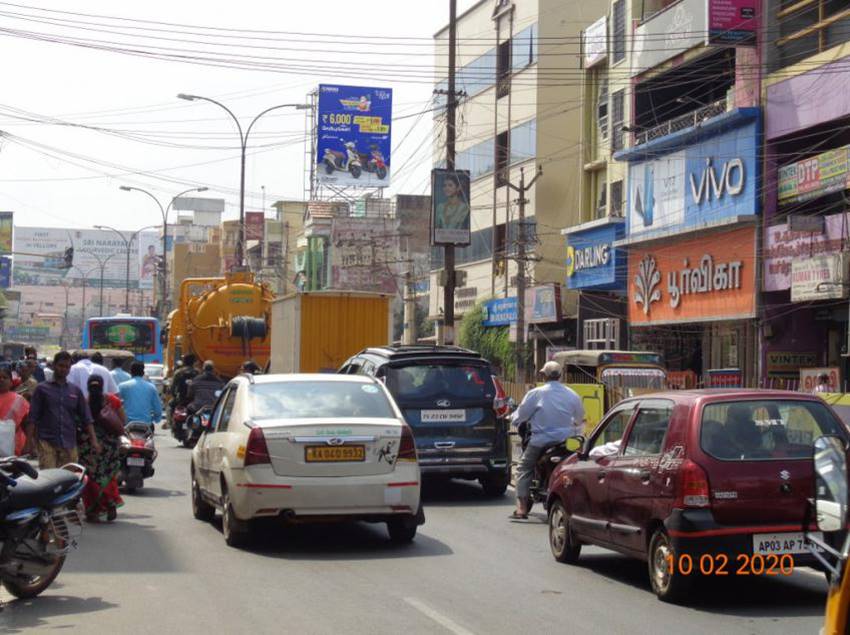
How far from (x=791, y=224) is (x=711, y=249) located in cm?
485

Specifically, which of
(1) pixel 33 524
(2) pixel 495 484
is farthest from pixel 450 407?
(1) pixel 33 524

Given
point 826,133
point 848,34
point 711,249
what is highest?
point 848,34

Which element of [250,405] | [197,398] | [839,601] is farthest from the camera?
[197,398]

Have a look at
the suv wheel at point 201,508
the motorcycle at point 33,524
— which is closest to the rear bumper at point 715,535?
the motorcycle at point 33,524

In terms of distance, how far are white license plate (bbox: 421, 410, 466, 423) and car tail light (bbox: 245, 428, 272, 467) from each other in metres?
4.74

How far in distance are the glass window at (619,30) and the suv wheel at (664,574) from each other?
1305 inches

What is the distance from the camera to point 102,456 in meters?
13.5

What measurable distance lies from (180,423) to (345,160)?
4496 centimetres

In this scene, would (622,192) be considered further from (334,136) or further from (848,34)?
(334,136)

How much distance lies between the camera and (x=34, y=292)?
628 ft

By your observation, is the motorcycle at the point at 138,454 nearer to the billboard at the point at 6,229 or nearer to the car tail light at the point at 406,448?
the car tail light at the point at 406,448

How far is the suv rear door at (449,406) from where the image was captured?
51.0ft

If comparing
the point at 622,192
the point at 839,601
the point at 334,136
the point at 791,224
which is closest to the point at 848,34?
the point at 791,224

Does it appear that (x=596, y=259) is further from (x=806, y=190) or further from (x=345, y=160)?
(x=345, y=160)
